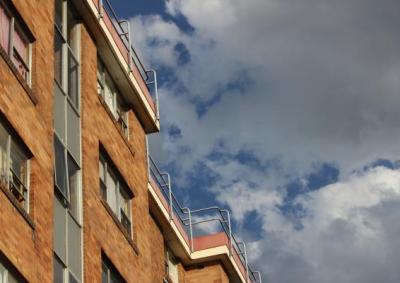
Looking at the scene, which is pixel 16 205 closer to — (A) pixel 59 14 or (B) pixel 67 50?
(B) pixel 67 50

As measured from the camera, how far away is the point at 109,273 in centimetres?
2945

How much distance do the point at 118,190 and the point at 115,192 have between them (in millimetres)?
207

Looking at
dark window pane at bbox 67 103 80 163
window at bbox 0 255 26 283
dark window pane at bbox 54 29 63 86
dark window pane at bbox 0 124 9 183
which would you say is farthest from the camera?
dark window pane at bbox 54 29 63 86

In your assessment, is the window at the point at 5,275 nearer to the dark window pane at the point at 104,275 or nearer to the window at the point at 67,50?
the dark window pane at the point at 104,275

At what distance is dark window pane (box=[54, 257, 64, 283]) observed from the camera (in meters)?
25.5

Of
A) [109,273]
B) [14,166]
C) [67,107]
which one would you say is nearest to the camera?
[14,166]

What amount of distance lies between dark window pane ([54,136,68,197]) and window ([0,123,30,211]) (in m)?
2.12

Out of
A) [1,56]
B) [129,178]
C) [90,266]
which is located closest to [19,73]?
[1,56]

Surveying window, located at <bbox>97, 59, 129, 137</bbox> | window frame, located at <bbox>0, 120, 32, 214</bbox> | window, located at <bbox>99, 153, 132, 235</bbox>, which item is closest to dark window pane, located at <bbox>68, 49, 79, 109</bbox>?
window, located at <bbox>97, 59, 129, 137</bbox>

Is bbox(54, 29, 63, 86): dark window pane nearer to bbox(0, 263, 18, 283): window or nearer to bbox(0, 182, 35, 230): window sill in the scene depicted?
bbox(0, 182, 35, 230): window sill

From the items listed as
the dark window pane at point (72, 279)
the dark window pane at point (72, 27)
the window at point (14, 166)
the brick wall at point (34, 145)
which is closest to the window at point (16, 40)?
the brick wall at point (34, 145)

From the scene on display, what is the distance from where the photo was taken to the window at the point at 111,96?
32719mm

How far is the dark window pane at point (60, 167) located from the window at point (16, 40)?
6.54 ft

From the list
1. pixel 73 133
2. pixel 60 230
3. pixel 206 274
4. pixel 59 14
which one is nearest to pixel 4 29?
pixel 73 133
